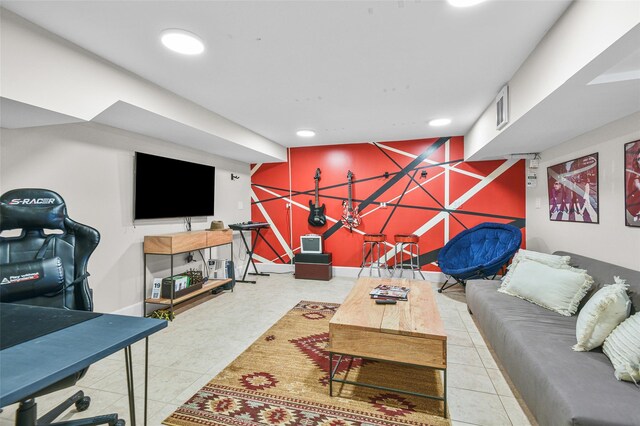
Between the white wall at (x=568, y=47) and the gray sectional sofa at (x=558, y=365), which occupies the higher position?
the white wall at (x=568, y=47)

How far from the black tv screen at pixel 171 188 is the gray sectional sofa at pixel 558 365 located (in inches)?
144

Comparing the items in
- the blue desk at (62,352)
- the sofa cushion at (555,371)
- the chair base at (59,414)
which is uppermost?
the blue desk at (62,352)

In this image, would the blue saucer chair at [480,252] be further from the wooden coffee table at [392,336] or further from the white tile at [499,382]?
the wooden coffee table at [392,336]

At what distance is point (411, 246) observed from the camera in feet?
15.8

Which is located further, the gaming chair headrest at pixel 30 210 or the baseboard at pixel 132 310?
the baseboard at pixel 132 310

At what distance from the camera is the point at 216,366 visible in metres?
2.22

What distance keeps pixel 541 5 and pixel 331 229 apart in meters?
4.06

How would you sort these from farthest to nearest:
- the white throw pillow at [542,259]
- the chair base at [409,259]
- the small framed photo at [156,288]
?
the chair base at [409,259]
the small framed photo at [156,288]
the white throw pillow at [542,259]

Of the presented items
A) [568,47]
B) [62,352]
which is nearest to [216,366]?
[62,352]

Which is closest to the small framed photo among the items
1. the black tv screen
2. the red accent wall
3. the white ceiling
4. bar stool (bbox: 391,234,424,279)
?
the black tv screen

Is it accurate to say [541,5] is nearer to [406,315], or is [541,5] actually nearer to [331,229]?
[406,315]

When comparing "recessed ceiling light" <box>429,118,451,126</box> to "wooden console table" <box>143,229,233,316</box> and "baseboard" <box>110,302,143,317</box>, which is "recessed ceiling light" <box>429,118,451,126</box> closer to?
"wooden console table" <box>143,229,233,316</box>

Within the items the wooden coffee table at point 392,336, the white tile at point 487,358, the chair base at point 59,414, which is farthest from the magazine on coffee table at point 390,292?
the chair base at point 59,414

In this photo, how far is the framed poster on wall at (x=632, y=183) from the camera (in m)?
2.13
